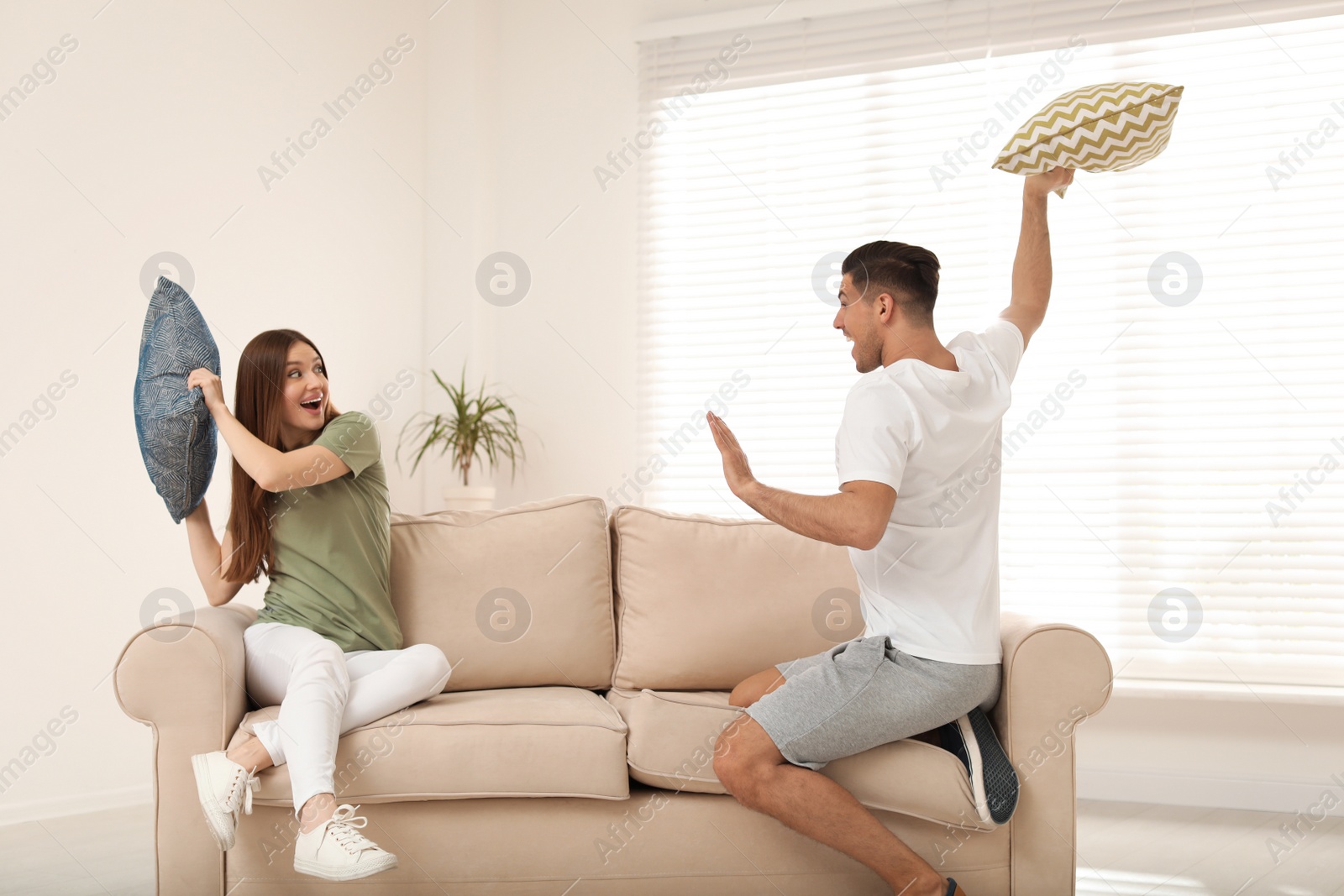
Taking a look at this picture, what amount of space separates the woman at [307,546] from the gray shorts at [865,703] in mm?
794

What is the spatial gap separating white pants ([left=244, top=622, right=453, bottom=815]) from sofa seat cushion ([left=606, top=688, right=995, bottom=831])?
1.58 ft

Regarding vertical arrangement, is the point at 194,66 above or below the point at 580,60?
below

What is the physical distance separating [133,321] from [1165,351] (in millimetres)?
3480

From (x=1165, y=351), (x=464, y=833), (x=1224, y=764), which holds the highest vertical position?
(x=1165, y=351)

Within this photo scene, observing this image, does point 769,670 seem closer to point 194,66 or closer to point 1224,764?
point 1224,764

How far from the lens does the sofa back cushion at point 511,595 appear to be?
2420mm

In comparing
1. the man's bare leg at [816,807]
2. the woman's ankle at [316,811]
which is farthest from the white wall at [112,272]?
the man's bare leg at [816,807]

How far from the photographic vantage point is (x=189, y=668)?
1919 millimetres

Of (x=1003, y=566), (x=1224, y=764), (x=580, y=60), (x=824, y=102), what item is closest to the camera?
(x=1224, y=764)

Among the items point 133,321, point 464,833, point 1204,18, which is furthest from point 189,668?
point 1204,18

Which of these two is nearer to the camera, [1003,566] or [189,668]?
[189,668]

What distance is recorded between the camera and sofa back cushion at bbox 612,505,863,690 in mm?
2383

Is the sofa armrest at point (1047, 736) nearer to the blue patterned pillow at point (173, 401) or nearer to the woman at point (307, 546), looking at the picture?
the woman at point (307, 546)

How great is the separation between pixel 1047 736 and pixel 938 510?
0.50 m
